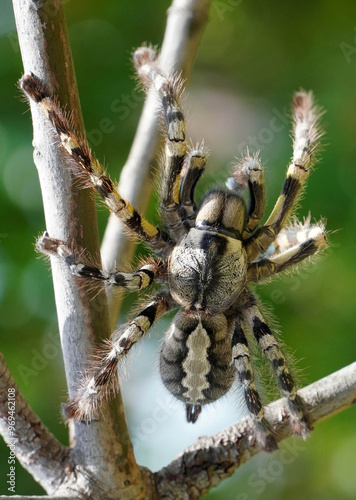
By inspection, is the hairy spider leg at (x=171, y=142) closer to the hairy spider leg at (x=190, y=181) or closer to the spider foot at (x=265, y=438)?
the hairy spider leg at (x=190, y=181)

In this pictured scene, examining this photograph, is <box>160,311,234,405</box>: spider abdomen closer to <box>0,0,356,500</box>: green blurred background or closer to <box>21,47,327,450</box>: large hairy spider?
<box>21,47,327,450</box>: large hairy spider

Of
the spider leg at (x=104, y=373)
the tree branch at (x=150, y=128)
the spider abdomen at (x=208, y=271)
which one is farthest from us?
the tree branch at (x=150, y=128)

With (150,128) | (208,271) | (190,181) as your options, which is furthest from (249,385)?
(150,128)

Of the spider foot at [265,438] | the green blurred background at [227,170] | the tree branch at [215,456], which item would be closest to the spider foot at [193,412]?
the tree branch at [215,456]

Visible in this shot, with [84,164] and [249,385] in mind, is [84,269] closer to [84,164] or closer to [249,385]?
[84,164]

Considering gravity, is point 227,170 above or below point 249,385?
above

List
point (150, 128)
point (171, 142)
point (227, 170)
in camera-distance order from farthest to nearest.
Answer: point (227, 170) → point (150, 128) → point (171, 142)

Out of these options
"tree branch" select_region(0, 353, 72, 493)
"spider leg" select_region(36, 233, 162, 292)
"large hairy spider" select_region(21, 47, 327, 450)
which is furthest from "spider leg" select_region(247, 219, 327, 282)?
"tree branch" select_region(0, 353, 72, 493)

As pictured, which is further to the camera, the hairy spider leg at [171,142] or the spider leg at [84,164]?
the hairy spider leg at [171,142]

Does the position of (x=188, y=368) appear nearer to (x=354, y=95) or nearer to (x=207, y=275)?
(x=207, y=275)
